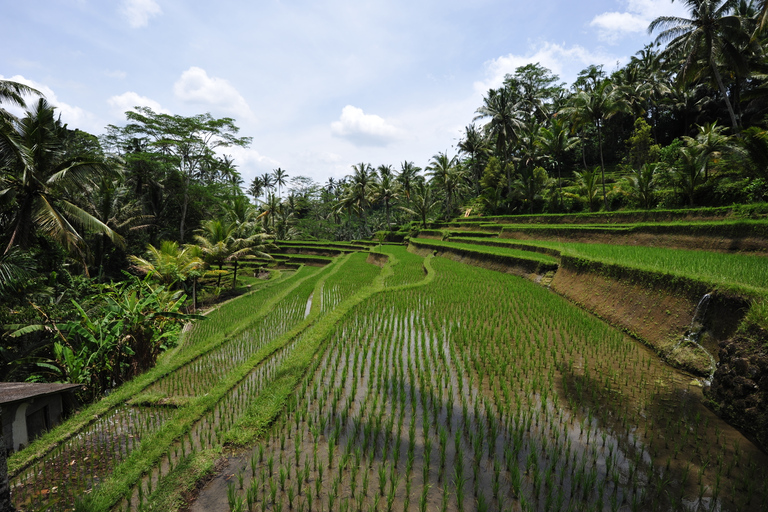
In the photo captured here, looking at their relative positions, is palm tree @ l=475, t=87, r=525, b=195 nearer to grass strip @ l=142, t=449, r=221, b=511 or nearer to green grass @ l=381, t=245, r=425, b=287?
green grass @ l=381, t=245, r=425, b=287

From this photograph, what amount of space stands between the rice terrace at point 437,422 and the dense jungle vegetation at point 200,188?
217 centimetres

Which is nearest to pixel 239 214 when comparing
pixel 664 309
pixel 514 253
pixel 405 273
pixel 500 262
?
pixel 405 273

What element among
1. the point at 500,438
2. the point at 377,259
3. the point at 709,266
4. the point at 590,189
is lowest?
the point at 500,438

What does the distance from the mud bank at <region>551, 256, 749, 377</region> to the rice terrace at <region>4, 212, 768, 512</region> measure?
0.12 feet

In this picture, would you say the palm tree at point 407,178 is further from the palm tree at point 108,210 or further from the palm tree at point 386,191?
the palm tree at point 108,210

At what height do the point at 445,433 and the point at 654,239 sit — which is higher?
the point at 654,239

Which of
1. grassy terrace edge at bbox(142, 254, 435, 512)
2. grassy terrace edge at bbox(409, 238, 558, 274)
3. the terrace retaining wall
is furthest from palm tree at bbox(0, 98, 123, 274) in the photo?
the terrace retaining wall

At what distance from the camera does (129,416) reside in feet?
16.2

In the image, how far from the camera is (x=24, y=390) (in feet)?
14.4

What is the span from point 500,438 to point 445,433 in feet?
1.97

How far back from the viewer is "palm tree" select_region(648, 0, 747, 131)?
14.7 meters

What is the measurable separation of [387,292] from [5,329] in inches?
337

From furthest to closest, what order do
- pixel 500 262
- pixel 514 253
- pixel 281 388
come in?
pixel 500 262 → pixel 514 253 → pixel 281 388

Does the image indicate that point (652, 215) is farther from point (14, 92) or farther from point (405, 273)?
point (14, 92)
